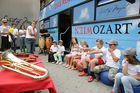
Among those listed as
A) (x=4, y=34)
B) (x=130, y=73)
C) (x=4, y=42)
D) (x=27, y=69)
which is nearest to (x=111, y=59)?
(x=130, y=73)

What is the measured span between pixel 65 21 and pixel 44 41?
1.35 meters

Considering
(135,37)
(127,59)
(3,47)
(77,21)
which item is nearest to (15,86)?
(127,59)

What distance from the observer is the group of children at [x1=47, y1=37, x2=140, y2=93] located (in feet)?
12.0

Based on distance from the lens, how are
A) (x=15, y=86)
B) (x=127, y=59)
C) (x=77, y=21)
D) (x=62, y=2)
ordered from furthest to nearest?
(x=62, y=2) < (x=77, y=21) < (x=127, y=59) < (x=15, y=86)

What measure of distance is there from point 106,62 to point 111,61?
0.70ft

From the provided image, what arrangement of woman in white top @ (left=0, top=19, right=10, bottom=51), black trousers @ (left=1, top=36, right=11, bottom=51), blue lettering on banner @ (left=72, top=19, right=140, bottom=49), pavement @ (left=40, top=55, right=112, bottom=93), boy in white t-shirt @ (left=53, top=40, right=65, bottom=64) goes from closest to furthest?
pavement @ (left=40, top=55, right=112, bottom=93)
blue lettering on banner @ (left=72, top=19, right=140, bottom=49)
woman in white top @ (left=0, top=19, right=10, bottom=51)
boy in white t-shirt @ (left=53, top=40, right=65, bottom=64)
black trousers @ (left=1, top=36, right=11, bottom=51)

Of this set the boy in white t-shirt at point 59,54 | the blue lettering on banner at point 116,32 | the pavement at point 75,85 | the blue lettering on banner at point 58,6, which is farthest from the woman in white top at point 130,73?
the boy in white t-shirt at point 59,54

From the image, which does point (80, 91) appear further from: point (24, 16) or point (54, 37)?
point (24, 16)

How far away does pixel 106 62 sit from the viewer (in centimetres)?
505

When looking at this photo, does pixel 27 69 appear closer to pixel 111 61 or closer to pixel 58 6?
pixel 111 61

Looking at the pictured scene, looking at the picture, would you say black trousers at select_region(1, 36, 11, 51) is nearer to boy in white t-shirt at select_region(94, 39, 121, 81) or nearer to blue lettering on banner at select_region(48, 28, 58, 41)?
blue lettering on banner at select_region(48, 28, 58, 41)

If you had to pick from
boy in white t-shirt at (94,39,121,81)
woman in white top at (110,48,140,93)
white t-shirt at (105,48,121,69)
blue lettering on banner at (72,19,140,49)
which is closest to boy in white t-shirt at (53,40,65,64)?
blue lettering on banner at (72,19,140,49)

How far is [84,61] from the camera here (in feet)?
19.0

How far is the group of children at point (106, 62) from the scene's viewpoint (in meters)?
3.66
